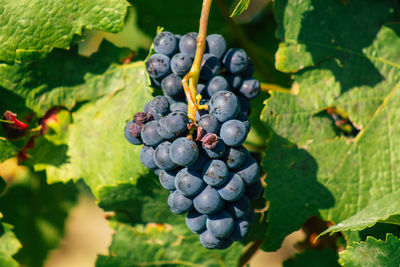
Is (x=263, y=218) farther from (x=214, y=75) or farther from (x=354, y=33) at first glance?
(x=354, y=33)

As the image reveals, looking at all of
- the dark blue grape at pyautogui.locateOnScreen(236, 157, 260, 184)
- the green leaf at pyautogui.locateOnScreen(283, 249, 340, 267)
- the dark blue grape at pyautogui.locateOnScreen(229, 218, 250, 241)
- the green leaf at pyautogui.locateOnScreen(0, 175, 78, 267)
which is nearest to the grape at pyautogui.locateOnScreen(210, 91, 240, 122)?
the dark blue grape at pyautogui.locateOnScreen(236, 157, 260, 184)

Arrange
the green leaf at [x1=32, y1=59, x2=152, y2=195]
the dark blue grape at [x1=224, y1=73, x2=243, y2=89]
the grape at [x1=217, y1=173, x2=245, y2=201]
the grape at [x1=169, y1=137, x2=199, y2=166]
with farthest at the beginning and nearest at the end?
the green leaf at [x1=32, y1=59, x2=152, y2=195] → the dark blue grape at [x1=224, y1=73, x2=243, y2=89] → the grape at [x1=217, y1=173, x2=245, y2=201] → the grape at [x1=169, y1=137, x2=199, y2=166]

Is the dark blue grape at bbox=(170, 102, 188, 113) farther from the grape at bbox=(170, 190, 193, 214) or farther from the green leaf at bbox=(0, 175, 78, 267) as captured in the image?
the green leaf at bbox=(0, 175, 78, 267)

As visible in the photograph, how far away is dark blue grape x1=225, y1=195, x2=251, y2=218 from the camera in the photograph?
5.11 feet

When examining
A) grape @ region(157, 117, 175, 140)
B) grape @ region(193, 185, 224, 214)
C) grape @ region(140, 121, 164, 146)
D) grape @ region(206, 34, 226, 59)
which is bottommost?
grape @ region(193, 185, 224, 214)

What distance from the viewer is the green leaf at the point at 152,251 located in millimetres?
2195

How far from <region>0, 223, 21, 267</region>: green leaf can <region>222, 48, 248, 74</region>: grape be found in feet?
4.55

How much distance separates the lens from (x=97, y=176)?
2.03 meters

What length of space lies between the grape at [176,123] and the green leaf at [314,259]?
4.27ft

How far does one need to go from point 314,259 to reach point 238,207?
978 millimetres

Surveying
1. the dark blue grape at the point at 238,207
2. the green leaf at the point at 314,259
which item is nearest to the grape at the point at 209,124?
the dark blue grape at the point at 238,207

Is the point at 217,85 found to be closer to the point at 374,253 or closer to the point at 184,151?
the point at 184,151

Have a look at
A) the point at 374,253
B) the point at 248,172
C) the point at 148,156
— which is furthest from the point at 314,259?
the point at 148,156

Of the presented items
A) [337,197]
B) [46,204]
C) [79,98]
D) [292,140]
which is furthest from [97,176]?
[46,204]
